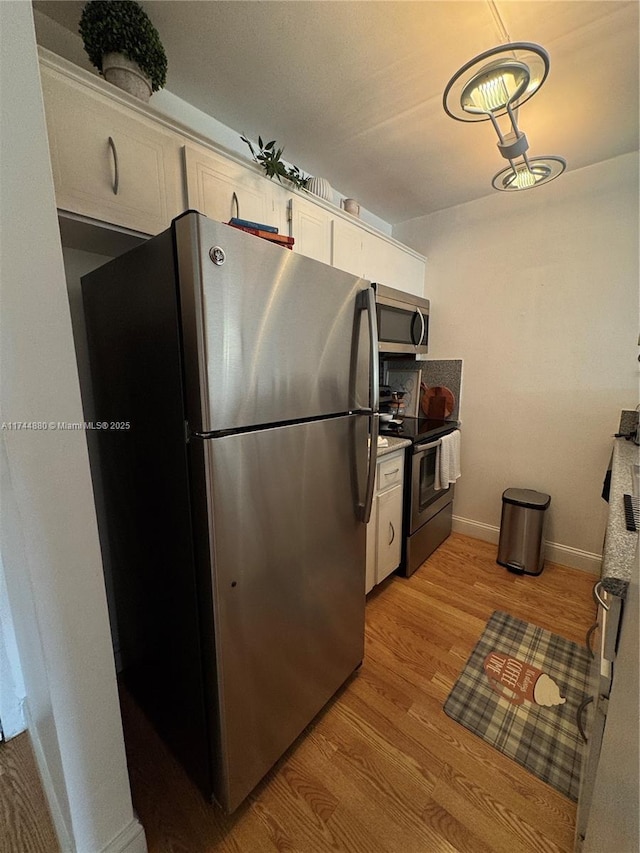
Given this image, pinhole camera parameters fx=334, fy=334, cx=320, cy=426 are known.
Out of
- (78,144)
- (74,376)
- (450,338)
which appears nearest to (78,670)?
(74,376)

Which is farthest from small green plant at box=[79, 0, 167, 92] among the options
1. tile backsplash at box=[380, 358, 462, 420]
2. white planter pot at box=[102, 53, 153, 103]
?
tile backsplash at box=[380, 358, 462, 420]

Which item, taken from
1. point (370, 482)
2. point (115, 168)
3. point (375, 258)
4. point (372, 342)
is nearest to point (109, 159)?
point (115, 168)

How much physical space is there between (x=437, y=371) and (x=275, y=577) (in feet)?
7.67

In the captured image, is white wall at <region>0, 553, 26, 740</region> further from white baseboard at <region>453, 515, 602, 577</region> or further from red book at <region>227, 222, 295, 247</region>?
white baseboard at <region>453, 515, 602, 577</region>

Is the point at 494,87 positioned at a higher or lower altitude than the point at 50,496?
higher

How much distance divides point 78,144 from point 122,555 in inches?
55.3

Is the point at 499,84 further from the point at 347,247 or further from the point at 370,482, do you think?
the point at 370,482

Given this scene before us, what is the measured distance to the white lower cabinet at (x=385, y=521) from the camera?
1900 mm

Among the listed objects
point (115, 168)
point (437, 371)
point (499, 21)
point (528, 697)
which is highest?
point (499, 21)

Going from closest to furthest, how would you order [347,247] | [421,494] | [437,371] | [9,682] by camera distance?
[9,682]
[347,247]
[421,494]
[437,371]

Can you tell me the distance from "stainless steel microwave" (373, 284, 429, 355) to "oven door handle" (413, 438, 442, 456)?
26.4 inches

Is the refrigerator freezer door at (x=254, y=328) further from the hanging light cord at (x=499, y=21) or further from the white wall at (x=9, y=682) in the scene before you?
the white wall at (x=9, y=682)

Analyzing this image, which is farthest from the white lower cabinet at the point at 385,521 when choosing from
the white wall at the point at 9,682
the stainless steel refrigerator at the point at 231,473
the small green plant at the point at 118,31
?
the small green plant at the point at 118,31

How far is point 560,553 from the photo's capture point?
242 centimetres
